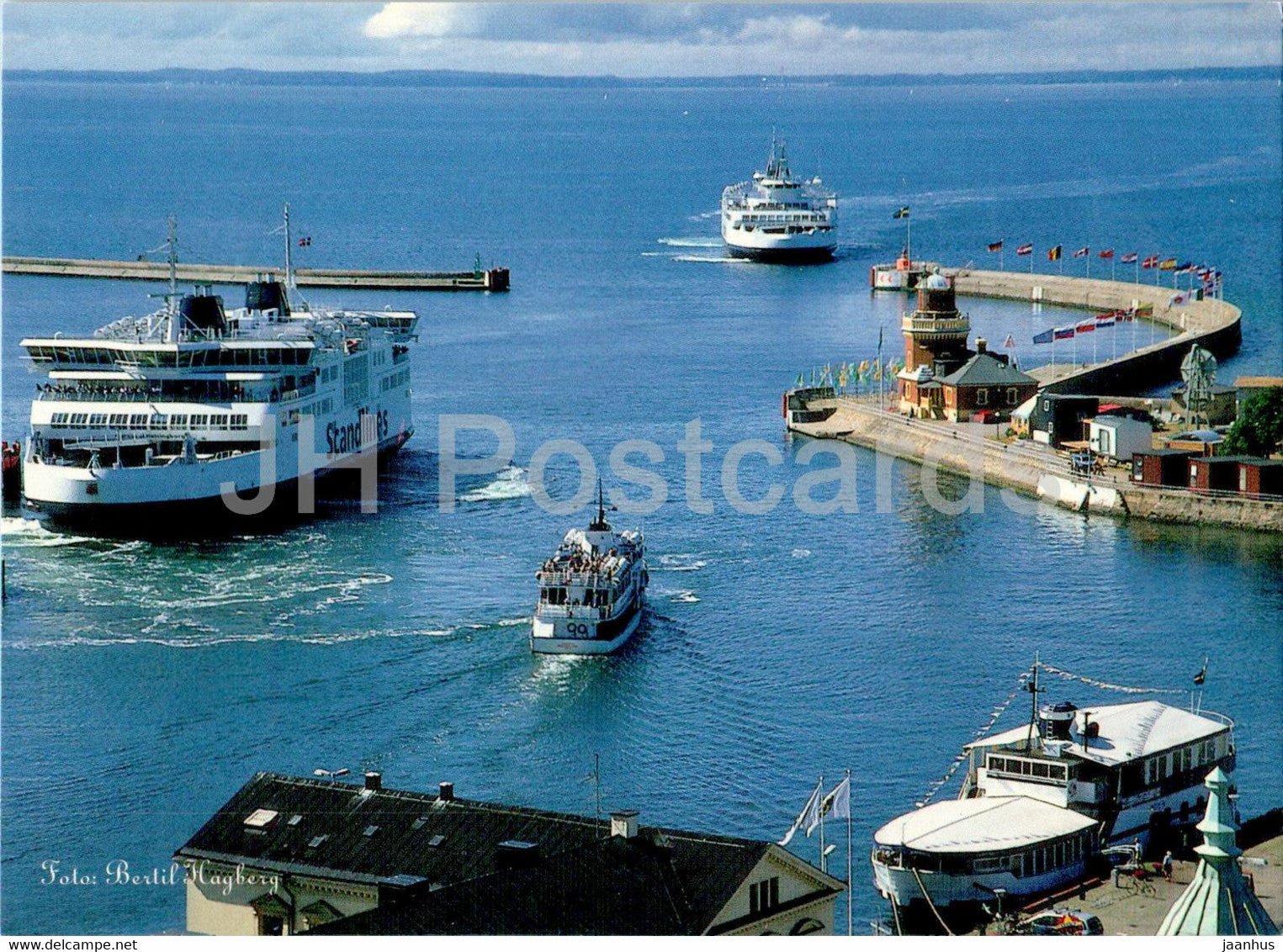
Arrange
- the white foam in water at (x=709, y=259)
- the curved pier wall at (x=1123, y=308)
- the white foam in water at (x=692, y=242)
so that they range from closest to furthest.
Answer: the curved pier wall at (x=1123, y=308) < the white foam in water at (x=709, y=259) < the white foam in water at (x=692, y=242)

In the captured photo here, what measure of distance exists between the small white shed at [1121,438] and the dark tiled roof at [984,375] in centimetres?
760

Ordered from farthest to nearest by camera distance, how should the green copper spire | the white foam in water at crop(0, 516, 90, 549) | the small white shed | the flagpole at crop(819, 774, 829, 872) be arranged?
1. the small white shed
2. the white foam in water at crop(0, 516, 90, 549)
3. the flagpole at crop(819, 774, 829, 872)
4. the green copper spire

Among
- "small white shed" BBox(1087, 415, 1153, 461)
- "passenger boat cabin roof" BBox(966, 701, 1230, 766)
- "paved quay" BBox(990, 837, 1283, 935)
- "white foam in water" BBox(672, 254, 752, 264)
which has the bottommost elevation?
"paved quay" BBox(990, 837, 1283, 935)

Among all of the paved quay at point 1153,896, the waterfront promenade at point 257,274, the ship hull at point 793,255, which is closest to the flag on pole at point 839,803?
the paved quay at point 1153,896

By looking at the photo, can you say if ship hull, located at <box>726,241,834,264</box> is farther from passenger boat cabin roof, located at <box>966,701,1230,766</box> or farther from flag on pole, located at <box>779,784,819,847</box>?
flag on pole, located at <box>779,784,819,847</box>

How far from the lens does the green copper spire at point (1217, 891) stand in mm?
16672

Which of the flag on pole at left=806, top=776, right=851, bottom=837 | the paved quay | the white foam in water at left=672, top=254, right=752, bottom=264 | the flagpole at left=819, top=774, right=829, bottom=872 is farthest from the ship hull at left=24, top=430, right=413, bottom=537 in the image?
the white foam in water at left=672, top=254, right=752, bottom=264

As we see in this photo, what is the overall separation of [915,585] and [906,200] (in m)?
111

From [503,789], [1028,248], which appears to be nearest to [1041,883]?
[503,789]

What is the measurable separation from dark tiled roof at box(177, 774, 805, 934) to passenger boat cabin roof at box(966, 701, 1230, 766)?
972 cm

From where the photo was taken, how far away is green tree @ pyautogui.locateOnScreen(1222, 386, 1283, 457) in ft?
203

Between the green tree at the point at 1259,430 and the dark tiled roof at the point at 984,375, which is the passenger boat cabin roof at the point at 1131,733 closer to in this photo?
the green tree at the point at 1259,430

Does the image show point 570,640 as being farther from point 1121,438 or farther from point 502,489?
point 1121,438

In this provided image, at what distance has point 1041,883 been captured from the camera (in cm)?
3206
